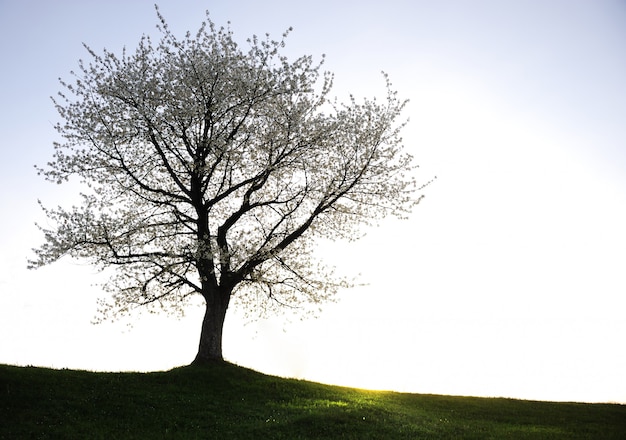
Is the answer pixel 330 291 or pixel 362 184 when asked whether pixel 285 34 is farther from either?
pixel 330 291

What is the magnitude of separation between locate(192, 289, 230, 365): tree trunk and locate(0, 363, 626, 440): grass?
0.80 metres

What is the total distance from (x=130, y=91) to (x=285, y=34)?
8417 mm

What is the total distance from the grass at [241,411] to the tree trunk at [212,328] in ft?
2.63

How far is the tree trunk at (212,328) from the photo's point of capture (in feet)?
83.6

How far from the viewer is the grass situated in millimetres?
17797

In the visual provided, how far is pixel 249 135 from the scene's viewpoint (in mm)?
26750

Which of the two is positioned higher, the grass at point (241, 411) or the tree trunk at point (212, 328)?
the tree trunk at point (212, 328)

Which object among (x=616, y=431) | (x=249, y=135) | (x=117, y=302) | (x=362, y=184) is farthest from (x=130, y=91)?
(x=616, y=431)

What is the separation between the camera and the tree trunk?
2547 centimetres

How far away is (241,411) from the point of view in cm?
2041

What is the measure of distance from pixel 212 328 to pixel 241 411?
6.26 metres

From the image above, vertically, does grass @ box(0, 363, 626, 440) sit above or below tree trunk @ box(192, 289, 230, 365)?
below

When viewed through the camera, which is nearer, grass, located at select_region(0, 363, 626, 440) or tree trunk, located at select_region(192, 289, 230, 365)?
grass, located at select_region(0, 363, 626, 440)

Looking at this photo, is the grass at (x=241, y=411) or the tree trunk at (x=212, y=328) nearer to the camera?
the grass at (x=241, y=411)
